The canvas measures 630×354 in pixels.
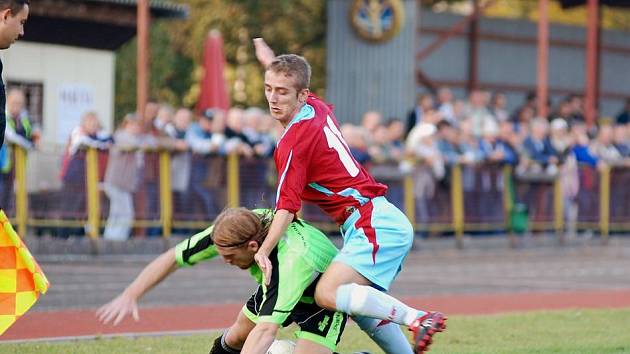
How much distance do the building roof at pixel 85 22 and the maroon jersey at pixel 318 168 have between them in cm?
1395

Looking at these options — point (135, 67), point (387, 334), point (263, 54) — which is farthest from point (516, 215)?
point (387, 334)

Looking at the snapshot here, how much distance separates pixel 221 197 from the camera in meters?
19.1

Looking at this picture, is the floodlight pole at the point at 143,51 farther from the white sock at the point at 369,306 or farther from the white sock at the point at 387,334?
the white sock at the point at 369,306

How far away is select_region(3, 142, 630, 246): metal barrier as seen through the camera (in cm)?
1789

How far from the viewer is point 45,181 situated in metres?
17.8

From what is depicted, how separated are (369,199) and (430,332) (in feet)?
3.28

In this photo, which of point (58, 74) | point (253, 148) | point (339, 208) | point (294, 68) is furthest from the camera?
point (58, 74)

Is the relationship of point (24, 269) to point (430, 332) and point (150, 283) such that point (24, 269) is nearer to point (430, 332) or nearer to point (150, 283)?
point (150, 283)

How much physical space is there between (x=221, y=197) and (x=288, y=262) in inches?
456

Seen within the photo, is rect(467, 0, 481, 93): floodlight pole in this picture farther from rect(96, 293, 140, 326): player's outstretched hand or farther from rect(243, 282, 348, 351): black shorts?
rect(96, 293, 140, 326): player's outstretched hand

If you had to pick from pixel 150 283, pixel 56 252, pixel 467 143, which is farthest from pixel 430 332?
pixel 467 143

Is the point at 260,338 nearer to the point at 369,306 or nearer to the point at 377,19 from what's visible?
the point at 369,306

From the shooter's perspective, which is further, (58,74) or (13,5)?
(58,74)

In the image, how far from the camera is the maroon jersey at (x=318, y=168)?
7664mm
